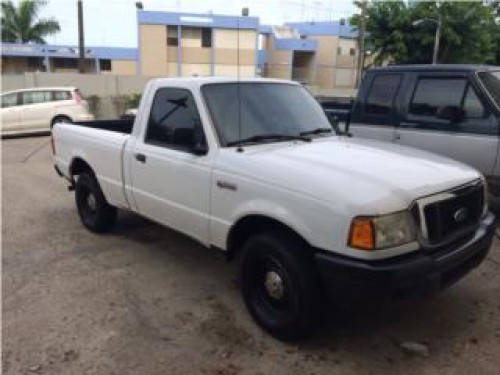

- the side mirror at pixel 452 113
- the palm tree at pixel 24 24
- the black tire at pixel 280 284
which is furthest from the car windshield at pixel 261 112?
the palm tree at pixel 24 24

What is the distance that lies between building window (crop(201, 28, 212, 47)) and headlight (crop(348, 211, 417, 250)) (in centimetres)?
4658

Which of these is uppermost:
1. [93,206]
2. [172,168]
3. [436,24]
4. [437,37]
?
[436,24]

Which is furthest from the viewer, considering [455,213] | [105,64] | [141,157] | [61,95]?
[105,64]

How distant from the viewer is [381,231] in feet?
10.5

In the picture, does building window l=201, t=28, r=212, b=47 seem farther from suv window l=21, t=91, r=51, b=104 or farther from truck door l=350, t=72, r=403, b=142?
truck door l=350, t=72, r=403, b=142

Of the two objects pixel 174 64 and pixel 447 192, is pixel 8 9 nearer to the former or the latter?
pixel 174 64

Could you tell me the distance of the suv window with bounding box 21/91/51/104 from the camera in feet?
55.8

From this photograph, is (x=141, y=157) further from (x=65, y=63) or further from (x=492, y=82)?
(x=65, y=63)

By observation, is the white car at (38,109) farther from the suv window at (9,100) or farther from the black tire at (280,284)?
the black tire at (280,284)

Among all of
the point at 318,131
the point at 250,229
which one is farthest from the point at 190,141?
the point at 318,131

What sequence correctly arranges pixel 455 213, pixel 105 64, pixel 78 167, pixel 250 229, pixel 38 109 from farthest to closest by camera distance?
1. pixel 105 64
2. pixel 38 109
3. pixel 78 167
4. pixel 250 229
5. pixel 455 213

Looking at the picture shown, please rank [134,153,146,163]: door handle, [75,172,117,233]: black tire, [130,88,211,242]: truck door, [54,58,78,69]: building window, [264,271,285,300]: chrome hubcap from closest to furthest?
1. [264,271,285,300]: chrome hubcap
2. [130,88,211,242]: truck door
3. [134,153,146,163]: door handle
4. [75,172,117,233]: black tire
5. [54,58,78,69]: building window

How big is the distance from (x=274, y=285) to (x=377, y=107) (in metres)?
4.10

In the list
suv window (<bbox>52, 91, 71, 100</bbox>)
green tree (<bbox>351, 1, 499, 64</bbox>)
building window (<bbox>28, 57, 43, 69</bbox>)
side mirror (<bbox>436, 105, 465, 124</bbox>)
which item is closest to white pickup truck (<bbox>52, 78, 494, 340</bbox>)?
side mirror (<bbox>436, 105, 465, 124</bbox>)
